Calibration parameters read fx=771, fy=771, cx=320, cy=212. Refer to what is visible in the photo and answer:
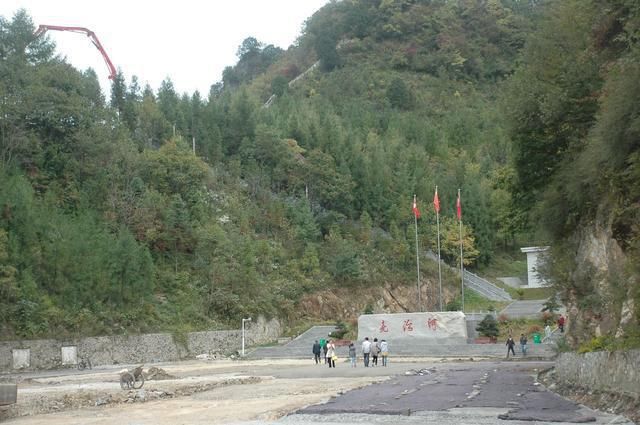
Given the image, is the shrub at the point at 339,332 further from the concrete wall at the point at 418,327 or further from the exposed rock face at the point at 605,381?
the exposed rock face at the point at 605,381

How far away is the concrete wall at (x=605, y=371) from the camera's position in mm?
12406

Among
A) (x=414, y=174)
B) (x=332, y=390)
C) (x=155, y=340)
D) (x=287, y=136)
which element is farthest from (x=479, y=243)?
(x=332, y=390)

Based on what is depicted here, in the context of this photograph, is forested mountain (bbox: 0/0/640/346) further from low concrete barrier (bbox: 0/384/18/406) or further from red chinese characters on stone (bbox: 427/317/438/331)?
low concrete barrier (bbox: 0/384/18/406)

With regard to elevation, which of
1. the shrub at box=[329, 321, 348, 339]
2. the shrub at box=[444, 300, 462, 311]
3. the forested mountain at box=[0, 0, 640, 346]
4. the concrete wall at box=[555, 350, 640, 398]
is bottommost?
the concrete wall at box=[555, 350, 640, 398]

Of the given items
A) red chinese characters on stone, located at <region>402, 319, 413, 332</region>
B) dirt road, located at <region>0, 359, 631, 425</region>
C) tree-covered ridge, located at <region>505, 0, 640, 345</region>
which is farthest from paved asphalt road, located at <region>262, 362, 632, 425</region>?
red chinese characters on stone, located at <region>402, 319, 413, 332</region>

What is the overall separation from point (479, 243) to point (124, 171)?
105ft

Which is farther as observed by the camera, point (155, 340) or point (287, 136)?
point (287, 136)

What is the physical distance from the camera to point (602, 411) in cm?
1325

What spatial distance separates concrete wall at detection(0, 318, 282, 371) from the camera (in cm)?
3506

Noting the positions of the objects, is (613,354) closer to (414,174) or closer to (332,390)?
(332,390)

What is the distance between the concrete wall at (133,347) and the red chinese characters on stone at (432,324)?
11536 mm

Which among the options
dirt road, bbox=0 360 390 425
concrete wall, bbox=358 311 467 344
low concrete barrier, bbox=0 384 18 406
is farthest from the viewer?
concrete wall, bbox=358 311 467 344

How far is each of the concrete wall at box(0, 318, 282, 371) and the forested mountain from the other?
2.35ft

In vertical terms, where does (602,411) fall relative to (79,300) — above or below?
below
